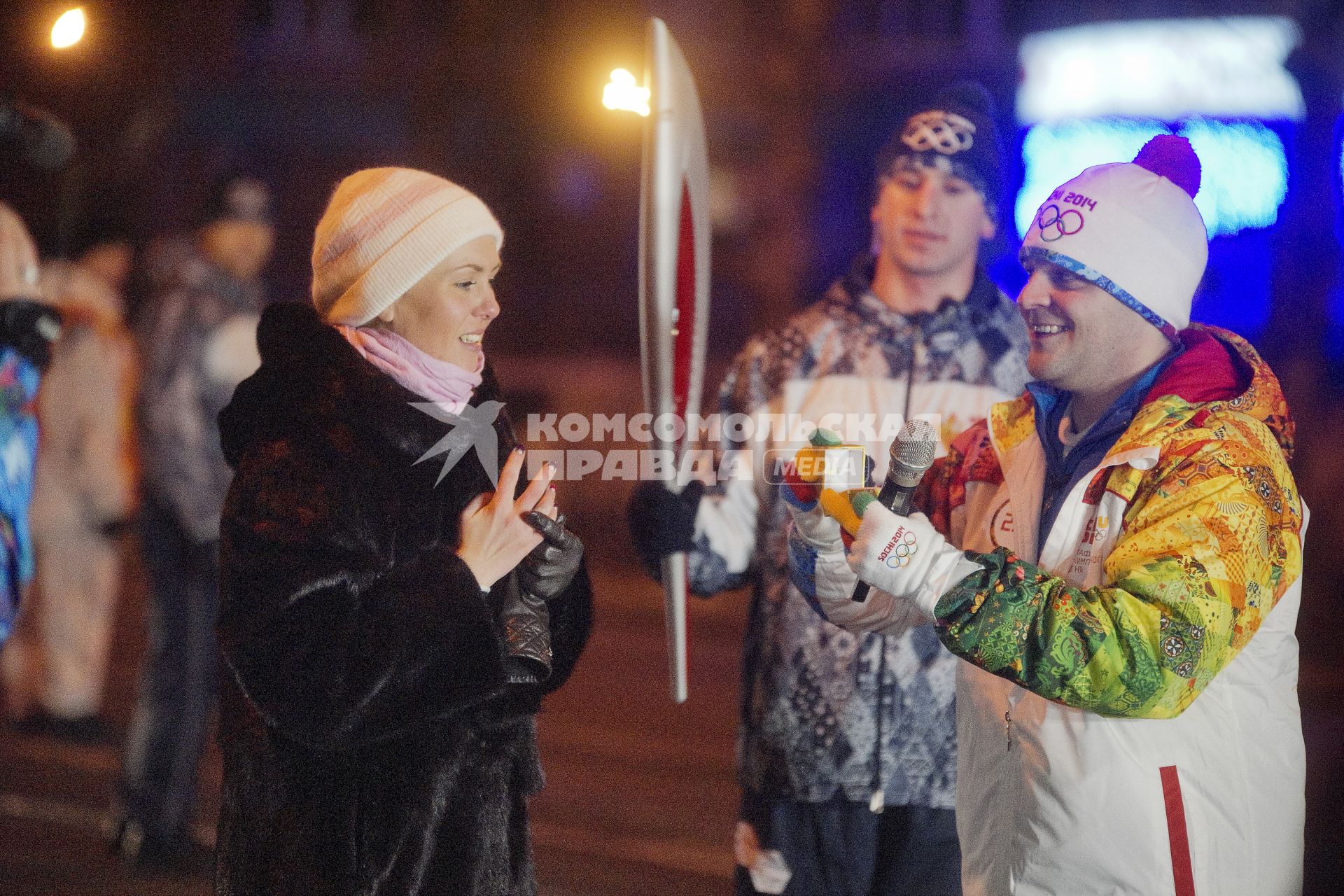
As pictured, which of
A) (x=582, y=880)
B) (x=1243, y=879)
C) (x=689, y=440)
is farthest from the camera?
(x=582, y=880)

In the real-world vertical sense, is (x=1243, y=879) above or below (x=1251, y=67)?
below

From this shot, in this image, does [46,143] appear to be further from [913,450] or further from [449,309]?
[913,450]

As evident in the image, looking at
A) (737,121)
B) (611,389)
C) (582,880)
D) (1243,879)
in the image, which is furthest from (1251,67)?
(1243,879)

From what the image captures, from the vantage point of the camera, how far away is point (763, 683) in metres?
2.99

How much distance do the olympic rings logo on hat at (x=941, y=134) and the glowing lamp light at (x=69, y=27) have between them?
220 cm

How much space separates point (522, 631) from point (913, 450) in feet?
2.46

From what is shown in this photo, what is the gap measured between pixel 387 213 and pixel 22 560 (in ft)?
6.40

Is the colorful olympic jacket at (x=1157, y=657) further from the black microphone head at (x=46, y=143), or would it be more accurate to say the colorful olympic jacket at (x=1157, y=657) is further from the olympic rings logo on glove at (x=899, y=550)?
the black microphone head at (x=46, y=143)

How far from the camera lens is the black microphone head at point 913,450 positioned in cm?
204

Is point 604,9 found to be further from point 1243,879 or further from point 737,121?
point 1243,879

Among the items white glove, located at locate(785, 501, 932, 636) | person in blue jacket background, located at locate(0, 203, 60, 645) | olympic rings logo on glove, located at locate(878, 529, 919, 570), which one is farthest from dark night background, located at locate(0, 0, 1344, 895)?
olympic rings logo on glove, located at locate(878, 529, 919, 570)

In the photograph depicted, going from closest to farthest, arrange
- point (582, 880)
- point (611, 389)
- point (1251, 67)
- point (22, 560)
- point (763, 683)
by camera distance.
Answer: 1. point (763, 683)
2. point (22, 560)
3. point (582, 880)
4. point (1251, 67)
5. point (611, 389)

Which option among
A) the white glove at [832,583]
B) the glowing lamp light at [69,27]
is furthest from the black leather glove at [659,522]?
the glowing lamp light at [69,27]

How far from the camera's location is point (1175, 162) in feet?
7.50
